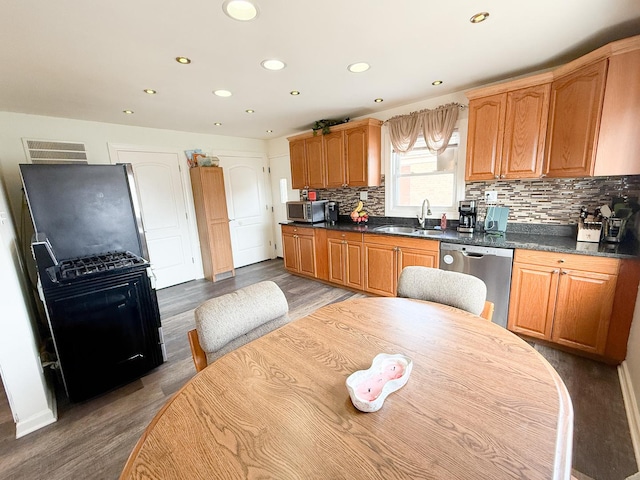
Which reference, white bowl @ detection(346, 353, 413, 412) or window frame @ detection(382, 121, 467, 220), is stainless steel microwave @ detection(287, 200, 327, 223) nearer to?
window frame @ detection(382, 121, 467, 220)

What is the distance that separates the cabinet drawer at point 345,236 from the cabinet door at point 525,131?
1.59 m

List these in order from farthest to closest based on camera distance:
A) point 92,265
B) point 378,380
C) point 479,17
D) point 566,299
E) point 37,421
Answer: point 566,299 < point 92,265 < point 37,421 < point 479,17 < point 378,380

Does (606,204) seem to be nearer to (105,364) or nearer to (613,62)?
(613,62)

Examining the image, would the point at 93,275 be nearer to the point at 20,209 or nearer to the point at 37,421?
the point at 37,421

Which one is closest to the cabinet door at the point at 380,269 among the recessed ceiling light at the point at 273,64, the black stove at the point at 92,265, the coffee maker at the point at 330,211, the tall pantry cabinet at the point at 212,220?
the coffee maker at the point at 330,211

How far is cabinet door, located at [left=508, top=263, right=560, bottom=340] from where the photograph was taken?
83.4 inches

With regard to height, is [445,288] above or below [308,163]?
below

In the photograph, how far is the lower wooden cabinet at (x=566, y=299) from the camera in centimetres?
192

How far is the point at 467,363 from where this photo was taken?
3.12ft

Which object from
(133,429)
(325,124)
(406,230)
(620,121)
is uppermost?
(325,124)

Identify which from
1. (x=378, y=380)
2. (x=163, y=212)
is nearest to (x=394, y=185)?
(x=378, y=380)

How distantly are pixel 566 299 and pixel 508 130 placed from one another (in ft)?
4.77

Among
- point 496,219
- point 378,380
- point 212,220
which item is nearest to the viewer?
point 378,380

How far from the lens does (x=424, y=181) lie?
329cm
